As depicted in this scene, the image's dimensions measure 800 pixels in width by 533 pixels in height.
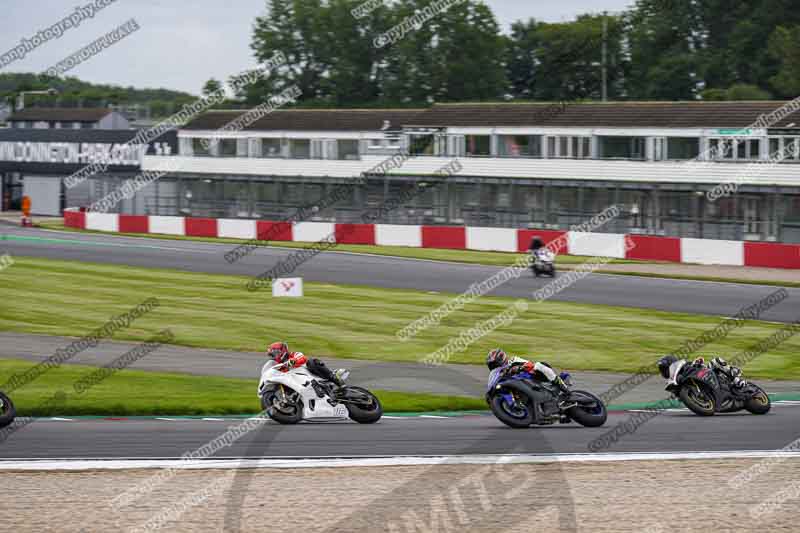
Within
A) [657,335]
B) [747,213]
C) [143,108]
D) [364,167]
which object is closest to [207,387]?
[657,335]

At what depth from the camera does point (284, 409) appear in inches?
661

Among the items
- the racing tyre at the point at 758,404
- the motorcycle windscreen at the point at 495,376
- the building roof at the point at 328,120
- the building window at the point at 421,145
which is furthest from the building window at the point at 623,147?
the motorcycle windscreen at the point at 495,376

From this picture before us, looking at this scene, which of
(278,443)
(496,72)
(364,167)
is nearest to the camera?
(278,443)

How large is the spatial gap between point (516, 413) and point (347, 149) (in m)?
50.5

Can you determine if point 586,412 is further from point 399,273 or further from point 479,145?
point 479,145

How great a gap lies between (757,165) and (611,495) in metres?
34.9

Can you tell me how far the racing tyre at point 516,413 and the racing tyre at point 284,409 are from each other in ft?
9.46

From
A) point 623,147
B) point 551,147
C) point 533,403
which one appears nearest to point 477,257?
point 623,147

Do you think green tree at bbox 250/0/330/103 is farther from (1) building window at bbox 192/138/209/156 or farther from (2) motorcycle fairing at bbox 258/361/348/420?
(2) motorcycle fairing at bbox 258/361/348/420

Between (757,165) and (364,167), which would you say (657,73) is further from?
(757,165)

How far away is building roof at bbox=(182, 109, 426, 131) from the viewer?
6688cm

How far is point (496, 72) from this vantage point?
10425 cm

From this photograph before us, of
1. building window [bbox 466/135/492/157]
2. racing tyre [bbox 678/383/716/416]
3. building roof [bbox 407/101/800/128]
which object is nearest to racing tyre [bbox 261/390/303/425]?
racing tyre [bbox 678/383/716/416]

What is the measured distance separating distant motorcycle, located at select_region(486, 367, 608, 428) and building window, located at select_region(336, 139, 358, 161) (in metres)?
49.1
